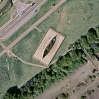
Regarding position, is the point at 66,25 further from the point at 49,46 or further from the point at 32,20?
the point at 32,20

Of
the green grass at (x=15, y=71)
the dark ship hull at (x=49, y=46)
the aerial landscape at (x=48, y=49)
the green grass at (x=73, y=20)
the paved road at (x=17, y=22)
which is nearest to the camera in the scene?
the green grass at (x=73, y=20)

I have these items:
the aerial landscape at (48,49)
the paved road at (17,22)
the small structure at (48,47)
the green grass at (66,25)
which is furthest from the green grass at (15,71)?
the paved road at (17,22)

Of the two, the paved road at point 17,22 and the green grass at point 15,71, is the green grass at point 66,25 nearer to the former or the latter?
the paved road at point 17,22

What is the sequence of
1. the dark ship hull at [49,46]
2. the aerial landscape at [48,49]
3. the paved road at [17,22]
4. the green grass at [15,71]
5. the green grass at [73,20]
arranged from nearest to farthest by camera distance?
the green grass at [73,20]
the aerial landscape at [48,49]
the dark ship hull at [49,46]
the paved road at [17,22]
the green grass at [15,71]

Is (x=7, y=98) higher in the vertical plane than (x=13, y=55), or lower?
lower

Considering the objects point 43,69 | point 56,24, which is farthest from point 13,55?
point 56,24

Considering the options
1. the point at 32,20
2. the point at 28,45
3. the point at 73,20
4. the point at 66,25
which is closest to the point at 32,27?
the point at 32,20

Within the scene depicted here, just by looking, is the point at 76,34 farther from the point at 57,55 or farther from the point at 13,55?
the point at 13,55

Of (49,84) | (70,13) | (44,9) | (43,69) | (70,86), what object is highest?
(44,9)
